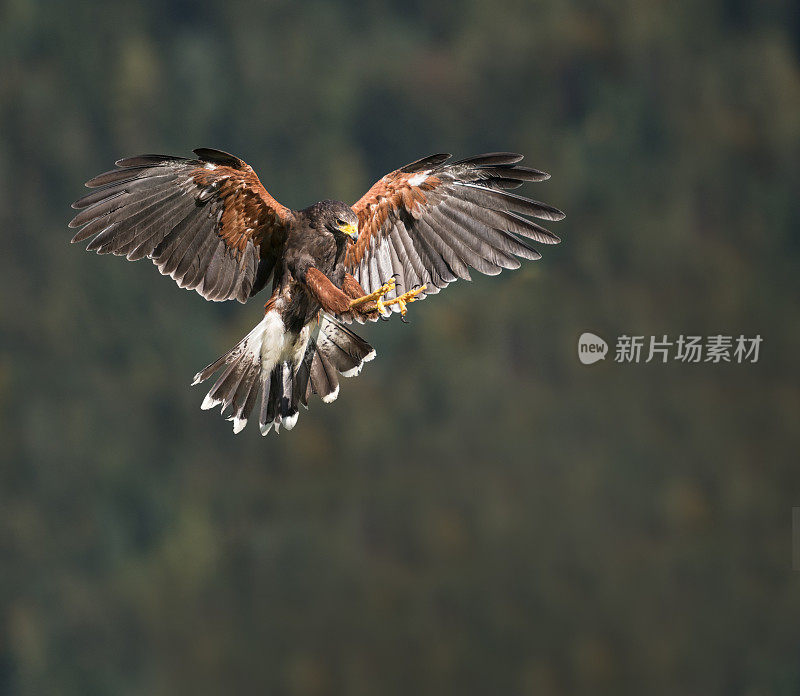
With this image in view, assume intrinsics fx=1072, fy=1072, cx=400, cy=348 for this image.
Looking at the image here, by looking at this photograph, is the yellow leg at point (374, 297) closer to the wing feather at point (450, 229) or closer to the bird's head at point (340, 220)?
the bird's head at point (340, 220)

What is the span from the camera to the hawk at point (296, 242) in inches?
124

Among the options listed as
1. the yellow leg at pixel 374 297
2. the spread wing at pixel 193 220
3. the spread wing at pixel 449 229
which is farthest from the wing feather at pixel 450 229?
the yellow leg at pixel 374 297

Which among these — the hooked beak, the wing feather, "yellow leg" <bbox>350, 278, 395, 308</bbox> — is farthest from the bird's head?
the wing feather

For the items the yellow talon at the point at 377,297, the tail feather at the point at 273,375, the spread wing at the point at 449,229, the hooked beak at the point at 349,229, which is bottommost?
the tail feather at the point at 273,375

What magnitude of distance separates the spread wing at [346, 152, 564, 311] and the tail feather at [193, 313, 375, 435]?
482 mm

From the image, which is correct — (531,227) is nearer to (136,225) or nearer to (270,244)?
(270,244)

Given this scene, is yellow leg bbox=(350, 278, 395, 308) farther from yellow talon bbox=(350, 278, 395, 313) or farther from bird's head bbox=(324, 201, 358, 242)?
bird's head bbox=(324, 201, 358, 242)

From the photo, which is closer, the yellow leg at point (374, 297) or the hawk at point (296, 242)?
the yellow leg at point (374, 297)

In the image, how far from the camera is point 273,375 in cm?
334

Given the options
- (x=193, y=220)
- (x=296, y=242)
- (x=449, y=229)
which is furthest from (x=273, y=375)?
(x=449, y=229)

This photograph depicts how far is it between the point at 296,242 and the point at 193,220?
1.60ft

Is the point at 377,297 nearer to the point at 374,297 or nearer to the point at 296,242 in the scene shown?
the point at 374,297

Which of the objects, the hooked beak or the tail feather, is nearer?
the hooked beak

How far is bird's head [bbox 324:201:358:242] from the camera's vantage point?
2994 millimetres
